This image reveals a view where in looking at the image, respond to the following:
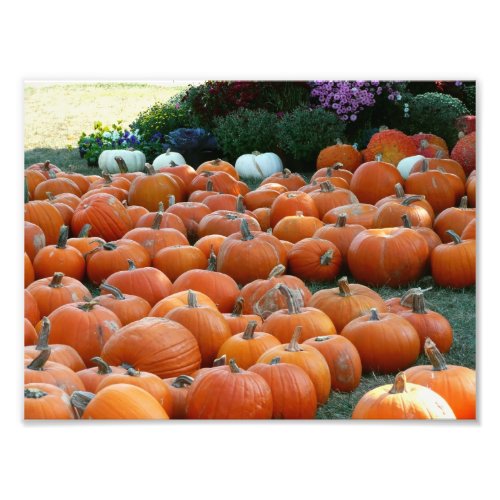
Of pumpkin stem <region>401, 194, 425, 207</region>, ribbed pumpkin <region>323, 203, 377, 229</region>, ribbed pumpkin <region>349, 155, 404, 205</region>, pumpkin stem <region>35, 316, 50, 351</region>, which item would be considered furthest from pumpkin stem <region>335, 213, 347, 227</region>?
pumpkin stem <region>35, 316, 50, 351</region>

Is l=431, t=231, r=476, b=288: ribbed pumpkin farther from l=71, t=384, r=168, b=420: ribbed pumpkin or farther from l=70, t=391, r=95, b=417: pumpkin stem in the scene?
l=70, t=391, r=95, b=417: pumpkin stem

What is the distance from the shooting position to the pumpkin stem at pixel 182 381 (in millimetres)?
3507

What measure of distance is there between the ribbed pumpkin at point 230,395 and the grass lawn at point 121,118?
1.12ft

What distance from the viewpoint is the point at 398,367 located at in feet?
12.9

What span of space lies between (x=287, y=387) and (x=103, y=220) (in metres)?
2.49

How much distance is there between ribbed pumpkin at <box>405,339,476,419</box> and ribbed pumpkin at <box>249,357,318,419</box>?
37 cm

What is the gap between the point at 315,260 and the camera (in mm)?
4980

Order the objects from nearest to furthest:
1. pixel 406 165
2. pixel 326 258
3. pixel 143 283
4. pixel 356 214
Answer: pixel 143 283
pixel 326 258
pixel 356 214
pixel 406 165

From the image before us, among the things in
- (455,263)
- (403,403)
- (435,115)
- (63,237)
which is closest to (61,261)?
(63,237)

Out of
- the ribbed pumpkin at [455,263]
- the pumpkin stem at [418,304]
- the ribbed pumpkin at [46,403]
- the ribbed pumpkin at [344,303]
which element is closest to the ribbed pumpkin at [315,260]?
the ribbed pumpkin at [455,263]

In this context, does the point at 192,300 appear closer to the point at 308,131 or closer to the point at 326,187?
the point at 326,187
